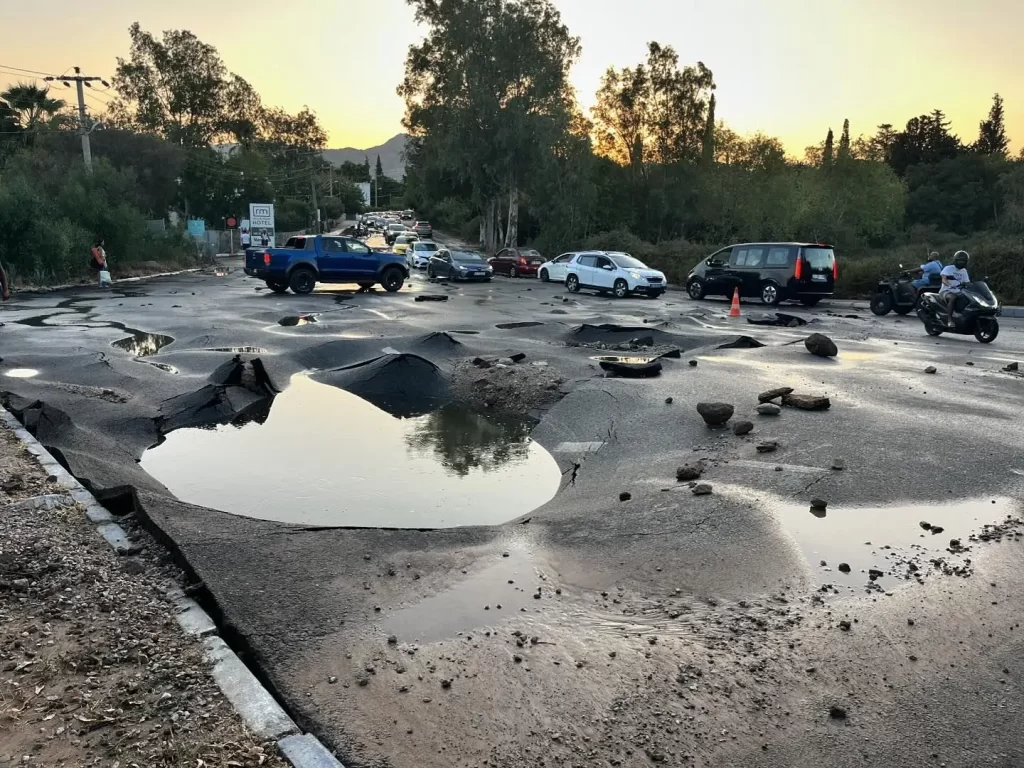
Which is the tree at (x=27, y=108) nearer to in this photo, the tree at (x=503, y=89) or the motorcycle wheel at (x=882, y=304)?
the tree at (x=503, y=89)

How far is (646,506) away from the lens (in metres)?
5.88

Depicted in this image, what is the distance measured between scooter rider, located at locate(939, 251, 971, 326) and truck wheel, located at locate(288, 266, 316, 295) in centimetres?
1867

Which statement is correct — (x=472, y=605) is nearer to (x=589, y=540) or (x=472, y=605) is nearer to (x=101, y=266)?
(x=589, y=540)

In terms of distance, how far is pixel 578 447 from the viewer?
7887 millimetres

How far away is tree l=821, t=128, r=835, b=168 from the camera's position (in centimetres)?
5720

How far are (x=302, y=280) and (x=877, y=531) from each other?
897 inches

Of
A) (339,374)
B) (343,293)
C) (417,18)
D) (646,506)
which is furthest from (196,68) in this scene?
(646,506)

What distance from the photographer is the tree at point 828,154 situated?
57200mm

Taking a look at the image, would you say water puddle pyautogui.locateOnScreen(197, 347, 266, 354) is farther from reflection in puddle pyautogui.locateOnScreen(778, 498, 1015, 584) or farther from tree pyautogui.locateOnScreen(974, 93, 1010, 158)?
tree pyautogui.locateOnScreen(974, 93, 1010, 158)

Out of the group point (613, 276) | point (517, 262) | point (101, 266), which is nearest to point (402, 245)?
point (517, 262)

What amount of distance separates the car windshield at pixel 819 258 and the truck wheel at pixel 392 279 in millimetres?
13603

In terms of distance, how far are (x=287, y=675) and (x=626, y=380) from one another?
25.0ft

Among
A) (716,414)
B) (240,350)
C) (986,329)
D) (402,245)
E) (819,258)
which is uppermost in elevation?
(819,258)

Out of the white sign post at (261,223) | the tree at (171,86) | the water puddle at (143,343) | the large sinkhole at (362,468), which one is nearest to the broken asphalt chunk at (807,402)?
the large sinkhole at (362,468)
